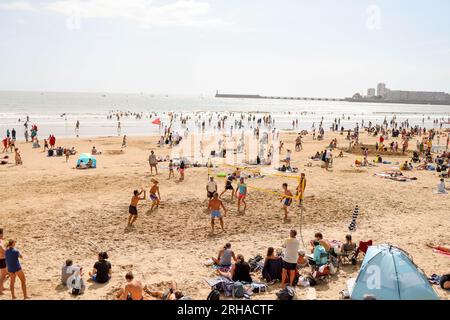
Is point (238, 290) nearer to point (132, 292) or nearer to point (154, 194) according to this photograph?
point (132, 292)

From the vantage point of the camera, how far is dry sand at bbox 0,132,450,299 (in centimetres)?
890

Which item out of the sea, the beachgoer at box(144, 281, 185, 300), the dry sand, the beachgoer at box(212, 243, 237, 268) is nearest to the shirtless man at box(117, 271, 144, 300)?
the beachgoer at box(144, 281, 185, 300)

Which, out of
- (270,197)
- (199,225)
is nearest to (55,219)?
(199,225)

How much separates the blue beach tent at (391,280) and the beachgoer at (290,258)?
48.9 inches

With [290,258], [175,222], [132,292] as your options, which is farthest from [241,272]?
[175,222]

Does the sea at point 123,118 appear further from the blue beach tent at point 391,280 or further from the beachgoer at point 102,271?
the blue beach tent at point 391,280

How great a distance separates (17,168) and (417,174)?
72.2 ft

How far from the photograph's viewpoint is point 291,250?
799 centimetres

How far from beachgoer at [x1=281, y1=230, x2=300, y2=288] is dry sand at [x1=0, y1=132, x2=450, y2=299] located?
0.39m

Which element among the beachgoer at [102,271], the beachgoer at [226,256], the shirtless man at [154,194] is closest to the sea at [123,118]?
the shirtless man at [154,194]

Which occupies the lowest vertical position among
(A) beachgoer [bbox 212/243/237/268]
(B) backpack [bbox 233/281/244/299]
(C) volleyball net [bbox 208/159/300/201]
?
(B) backpack [bbox 233/281/244/299]

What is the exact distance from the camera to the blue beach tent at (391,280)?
7379 mm

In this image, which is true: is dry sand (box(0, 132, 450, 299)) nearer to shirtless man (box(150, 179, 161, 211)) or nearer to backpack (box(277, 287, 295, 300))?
shirtless man (box(150, 179, 161, 211))
